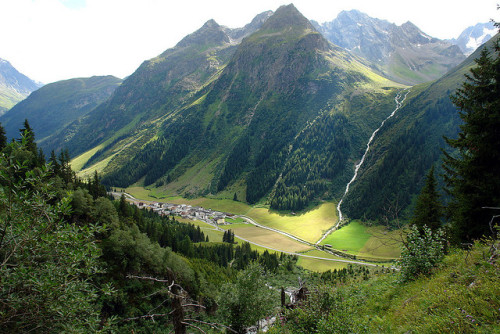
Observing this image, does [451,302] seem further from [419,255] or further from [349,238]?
[349,238]

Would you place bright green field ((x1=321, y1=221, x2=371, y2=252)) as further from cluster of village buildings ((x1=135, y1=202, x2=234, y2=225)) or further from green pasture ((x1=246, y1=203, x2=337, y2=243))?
cluster of village buildings ((x1=135, y1=202, x2=234, y2=225))

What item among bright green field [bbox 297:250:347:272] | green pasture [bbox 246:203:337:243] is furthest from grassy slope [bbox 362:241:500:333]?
green pasture [bbox 246:203:337:243]

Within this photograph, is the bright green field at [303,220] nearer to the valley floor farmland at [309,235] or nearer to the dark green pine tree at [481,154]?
the valley floor farmland at [309,235]

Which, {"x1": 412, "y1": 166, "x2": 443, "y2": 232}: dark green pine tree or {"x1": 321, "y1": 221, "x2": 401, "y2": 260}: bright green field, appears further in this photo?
{"x1": 321, "y1": 221, "x2": 401, "y2": 260}: bright green field

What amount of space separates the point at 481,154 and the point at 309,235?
13070cm

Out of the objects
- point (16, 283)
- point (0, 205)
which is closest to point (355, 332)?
point (16, 283)

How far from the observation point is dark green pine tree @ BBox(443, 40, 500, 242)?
20.6 m

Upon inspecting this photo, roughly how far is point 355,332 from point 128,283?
3923 cm

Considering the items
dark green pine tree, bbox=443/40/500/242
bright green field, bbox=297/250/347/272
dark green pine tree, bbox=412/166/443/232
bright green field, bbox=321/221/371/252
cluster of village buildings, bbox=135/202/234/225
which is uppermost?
dark green pine tree, bbox=443/40/500/242

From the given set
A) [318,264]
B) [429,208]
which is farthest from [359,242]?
[429,208]

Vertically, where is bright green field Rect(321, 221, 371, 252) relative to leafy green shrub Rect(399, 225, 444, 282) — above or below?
below

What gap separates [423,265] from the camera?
15.9 meters

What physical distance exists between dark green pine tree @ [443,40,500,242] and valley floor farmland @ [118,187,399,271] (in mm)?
74437

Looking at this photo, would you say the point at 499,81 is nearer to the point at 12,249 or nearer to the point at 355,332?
the point at 355,332
